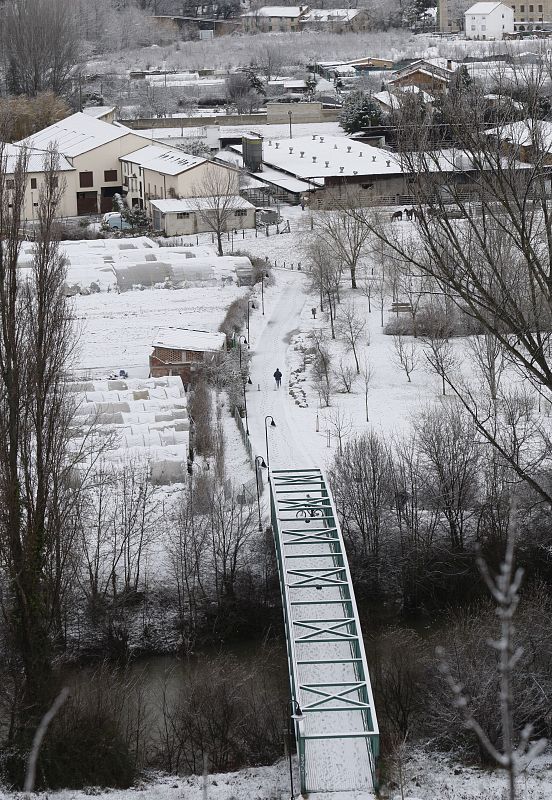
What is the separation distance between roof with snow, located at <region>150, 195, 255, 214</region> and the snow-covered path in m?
5.28

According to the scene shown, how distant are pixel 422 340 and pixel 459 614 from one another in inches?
→ 294

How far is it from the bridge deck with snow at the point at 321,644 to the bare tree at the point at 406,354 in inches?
194

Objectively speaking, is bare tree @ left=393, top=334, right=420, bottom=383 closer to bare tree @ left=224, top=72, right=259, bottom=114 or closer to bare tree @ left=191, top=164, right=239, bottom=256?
bare tree @ left=191, top=164, right=239, bottom=256

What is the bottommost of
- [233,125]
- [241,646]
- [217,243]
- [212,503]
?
[241,646]

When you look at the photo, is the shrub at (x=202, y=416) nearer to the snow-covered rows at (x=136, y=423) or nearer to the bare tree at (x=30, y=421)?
the snow-covered rows at (x=136, y=423)

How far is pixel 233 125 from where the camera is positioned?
122 feet

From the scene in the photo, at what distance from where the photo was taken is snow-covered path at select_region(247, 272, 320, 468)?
1307cm

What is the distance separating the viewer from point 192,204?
25.2 meters

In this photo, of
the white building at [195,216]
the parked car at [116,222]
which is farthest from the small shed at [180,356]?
the parked car at [116,222]

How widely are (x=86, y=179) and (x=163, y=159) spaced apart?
2241 millimetres

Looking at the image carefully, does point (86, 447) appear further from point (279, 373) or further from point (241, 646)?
point (279, 373)

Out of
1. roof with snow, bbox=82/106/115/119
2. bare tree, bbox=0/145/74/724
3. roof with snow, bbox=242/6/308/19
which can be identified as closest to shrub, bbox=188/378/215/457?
bare tree, bbox=0/145/74/724


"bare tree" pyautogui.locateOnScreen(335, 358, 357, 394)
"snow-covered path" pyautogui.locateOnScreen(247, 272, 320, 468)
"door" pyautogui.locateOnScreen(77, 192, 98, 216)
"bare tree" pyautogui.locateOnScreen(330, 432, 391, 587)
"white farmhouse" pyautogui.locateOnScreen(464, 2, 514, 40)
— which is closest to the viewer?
"bare tree" pyautogui.locateOnScreen(330, 432, 391, 587)

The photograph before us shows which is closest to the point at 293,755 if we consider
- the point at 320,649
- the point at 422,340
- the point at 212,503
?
the point at 320,649
